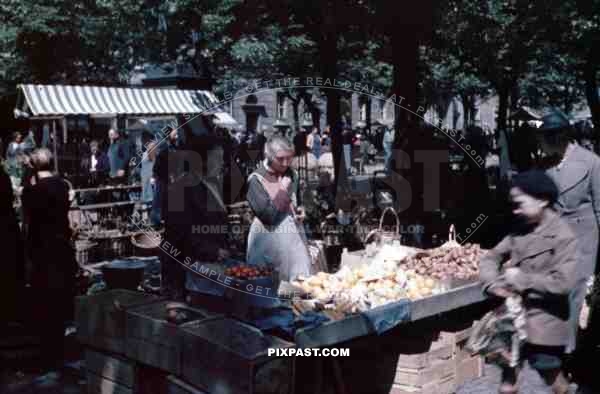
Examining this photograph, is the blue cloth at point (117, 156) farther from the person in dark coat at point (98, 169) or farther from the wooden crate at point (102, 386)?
the wooden crate at point (102, 386)

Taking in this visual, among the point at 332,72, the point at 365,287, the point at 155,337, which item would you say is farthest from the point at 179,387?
the point at 332,72

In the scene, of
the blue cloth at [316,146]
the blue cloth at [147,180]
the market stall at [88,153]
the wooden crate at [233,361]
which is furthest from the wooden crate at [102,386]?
the blue cloth at [316,146]

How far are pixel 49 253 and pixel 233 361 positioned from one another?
2.94m

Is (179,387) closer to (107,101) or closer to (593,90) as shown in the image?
(107,101)

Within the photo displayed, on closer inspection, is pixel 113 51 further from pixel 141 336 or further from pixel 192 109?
pixel 141 336

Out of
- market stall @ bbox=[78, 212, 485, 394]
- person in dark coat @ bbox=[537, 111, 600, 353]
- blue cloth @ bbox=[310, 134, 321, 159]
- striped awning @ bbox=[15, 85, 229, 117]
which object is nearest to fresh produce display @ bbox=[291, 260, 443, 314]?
market stall @ bbox=[78, 212, 485, 394]

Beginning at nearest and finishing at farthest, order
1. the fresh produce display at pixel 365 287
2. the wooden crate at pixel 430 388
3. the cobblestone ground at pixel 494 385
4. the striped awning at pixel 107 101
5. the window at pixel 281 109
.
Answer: the wooden crate at pixel 430 388, the fresh produce display at pixel 365 287, the cobblestone ground at pixel 494 385, the striped awning at pixel 107 101, the window at pixel 281 109

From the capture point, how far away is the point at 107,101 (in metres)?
16.2

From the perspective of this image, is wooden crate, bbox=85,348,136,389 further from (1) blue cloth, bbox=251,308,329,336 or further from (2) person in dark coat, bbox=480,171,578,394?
(2) person in dark coat, bbox=480,171,578,394

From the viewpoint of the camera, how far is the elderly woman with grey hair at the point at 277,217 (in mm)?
5973

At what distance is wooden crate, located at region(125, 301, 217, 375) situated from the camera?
4.53m

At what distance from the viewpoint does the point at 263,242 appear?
6.18 metres

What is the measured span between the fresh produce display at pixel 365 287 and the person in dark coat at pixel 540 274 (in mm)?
1367

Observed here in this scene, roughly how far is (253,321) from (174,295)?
1438 millimetres
